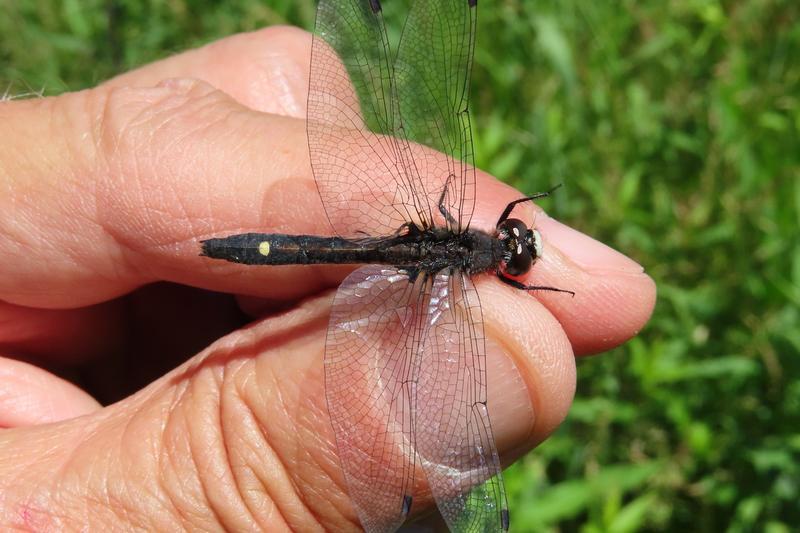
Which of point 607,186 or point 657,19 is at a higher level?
point 657,19

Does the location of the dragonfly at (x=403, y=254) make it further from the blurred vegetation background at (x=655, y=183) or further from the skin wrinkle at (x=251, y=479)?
the blurred vegetation background at (x=655, y=183)

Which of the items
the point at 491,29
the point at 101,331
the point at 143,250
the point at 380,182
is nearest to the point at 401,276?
the point at 380,182

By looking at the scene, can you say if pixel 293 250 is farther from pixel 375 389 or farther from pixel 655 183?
pixel 655 183

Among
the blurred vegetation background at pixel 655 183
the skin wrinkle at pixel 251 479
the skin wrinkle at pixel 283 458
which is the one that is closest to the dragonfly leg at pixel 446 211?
the skin wrinkle at pixel 283 458

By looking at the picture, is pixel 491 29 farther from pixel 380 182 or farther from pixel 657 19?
pixel 380 182

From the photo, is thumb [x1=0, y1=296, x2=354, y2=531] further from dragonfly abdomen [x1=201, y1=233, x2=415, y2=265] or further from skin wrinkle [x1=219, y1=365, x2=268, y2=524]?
dragonfly abdomen [x1=201, y1=233, x2=415, y2=265]

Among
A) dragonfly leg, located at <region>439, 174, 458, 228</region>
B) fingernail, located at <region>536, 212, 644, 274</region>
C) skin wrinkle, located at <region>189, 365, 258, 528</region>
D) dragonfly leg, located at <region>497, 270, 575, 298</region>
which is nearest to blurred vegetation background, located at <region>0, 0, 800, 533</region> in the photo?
fingernail, located at <region>536, 212, 644, 274</region>

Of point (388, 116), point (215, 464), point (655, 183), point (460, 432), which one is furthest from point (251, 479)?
point (655, 183)
